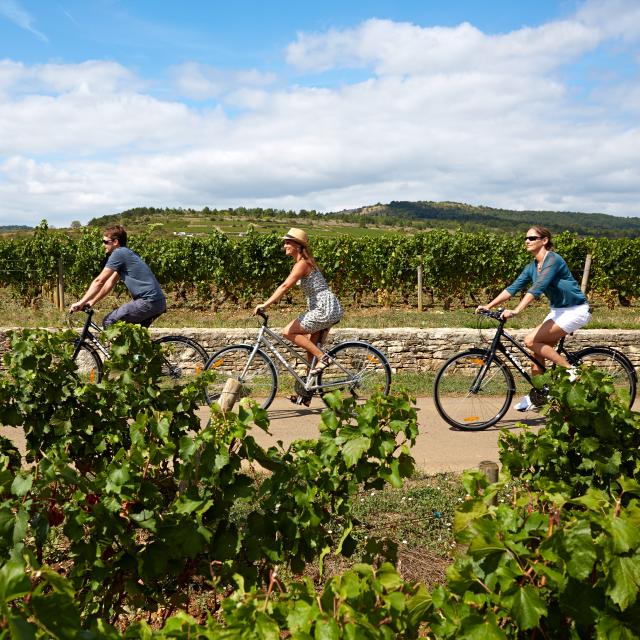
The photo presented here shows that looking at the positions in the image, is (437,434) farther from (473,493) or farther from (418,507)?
(473,493)

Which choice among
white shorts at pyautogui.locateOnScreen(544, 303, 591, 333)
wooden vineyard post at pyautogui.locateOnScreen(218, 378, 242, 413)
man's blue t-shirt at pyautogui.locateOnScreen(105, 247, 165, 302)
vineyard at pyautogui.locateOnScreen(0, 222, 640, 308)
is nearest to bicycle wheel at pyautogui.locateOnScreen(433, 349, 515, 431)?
white shorts at pyautogui.locateOnScreen(544, 303, 591, 333)

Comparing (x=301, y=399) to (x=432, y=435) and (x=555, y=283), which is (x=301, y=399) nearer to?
(x=432, y=435)

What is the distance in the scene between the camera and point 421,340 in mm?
9656

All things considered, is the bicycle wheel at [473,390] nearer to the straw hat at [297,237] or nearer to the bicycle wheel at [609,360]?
the bicycle wheel at [609,360]

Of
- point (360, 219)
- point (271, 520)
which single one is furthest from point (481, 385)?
point (360, 219)

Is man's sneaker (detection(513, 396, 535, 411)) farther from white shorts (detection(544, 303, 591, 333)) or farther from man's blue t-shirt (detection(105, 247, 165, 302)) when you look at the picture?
man's blue t-shirt (detection(105, 247, 165, 302))

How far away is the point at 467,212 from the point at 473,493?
134 metres

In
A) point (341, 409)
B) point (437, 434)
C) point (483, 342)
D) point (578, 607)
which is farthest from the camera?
point (483, 342)

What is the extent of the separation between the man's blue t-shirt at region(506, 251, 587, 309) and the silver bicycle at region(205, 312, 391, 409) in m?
1.83

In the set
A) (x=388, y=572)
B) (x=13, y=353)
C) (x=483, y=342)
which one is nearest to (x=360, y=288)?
(x=483, y=342)

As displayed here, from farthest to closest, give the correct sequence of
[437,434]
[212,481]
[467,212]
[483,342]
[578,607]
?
[467,212] → [483,342] → [437,434] → [212,481] → [578,607]

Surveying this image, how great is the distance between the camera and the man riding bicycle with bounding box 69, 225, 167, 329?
6.88 metres

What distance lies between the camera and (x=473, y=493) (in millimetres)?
2107

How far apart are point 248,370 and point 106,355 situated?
161cm
